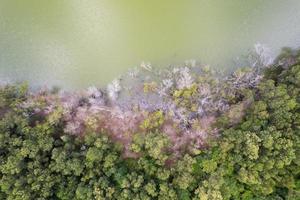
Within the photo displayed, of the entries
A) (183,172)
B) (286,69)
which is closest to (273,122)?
(286,69)

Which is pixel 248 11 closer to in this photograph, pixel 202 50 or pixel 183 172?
pixel 202 50

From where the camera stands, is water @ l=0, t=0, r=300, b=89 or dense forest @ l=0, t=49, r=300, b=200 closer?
dense forest @ l=0, t=49, r=300, b=200

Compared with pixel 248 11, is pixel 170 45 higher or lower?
lower

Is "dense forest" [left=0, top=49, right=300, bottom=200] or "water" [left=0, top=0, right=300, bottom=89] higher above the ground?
"water" [left=0, top=0, right=300, bottom=89]

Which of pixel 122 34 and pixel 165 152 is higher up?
pixel 122 34

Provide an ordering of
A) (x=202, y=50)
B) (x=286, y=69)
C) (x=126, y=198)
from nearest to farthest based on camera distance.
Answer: (x=126, y=198) → (x=286, y=69) → (x=202, y=50)
